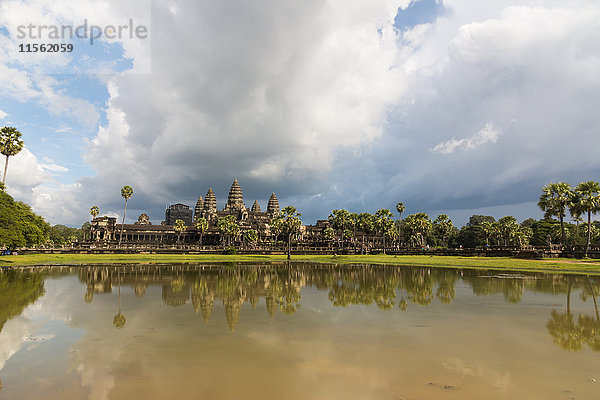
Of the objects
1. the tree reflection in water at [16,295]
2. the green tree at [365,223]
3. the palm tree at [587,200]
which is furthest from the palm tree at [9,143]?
the palm tree at [587,200]

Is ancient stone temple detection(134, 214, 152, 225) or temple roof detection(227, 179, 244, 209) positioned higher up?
temple roof detection(227, 179, 244, 209)

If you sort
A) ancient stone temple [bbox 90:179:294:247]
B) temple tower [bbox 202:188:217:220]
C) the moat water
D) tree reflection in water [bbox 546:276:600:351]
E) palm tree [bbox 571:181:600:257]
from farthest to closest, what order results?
temple tower [bbox 202:188:217:220], ancient stone temple [bbox 90:179:294:247], palm tree [bbox 571:181:600:257], tree reflection in water [bbox 546:276:600:351], the moat water

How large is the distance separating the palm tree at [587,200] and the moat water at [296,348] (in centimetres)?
4994

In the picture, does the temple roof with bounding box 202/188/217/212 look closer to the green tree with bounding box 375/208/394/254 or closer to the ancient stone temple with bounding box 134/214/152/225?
the ancient stone temple with bounding box 134/214/152/225

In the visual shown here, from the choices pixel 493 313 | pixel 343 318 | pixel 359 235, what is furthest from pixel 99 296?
pixel 359 235

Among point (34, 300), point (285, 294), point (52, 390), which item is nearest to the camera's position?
point (52, 390)

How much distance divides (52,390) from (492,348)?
1271cm

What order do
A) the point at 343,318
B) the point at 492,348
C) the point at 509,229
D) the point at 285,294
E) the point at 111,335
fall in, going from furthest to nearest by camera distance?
the point at 509,229 < the point at 285,294 < the point at 343,318 < the point at 111,335 < the point at 492,348

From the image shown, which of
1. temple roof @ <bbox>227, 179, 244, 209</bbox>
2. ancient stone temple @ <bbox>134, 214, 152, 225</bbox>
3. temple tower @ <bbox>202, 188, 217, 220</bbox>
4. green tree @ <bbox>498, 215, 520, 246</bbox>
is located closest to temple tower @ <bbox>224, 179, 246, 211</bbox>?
temple roof @ <bbox>227, 179, 244, 209</bbox>

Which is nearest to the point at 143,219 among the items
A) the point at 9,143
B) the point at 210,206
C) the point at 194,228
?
the point at 210,206

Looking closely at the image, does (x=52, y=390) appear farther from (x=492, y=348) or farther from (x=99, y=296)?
(x=99, y=296)

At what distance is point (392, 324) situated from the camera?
45.4 ft

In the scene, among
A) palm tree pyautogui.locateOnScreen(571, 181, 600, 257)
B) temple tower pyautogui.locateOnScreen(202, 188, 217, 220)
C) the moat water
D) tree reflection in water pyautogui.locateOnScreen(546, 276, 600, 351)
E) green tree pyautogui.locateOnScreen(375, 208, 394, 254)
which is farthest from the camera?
temple tower pyautogui.locateOnScreen(202, 188, 217, 220)

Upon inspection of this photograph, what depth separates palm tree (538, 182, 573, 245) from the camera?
58656 mm
